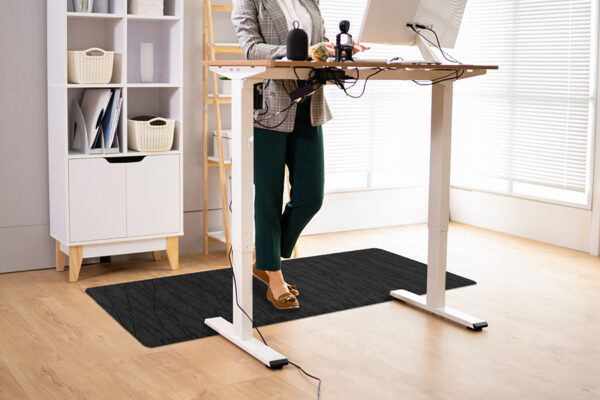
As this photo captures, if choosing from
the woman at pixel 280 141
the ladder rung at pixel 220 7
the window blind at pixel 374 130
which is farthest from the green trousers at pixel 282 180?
the window blind at pixel 374 130

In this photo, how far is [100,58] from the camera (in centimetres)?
362

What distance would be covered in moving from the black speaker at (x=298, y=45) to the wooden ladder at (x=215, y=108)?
5.09ft

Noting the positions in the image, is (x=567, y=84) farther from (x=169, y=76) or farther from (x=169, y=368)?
(x=169, y=368)

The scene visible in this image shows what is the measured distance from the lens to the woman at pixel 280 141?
289 cm

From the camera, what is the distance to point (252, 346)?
8.84ft

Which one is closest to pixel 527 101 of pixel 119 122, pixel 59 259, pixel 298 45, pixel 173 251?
pixel 173 251

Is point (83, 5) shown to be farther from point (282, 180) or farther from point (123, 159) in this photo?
point (282, 180)

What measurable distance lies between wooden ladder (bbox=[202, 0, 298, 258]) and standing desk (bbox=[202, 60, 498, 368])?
47.5 inches

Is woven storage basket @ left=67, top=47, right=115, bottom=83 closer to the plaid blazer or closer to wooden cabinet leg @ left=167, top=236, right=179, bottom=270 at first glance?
wooden cabinet leg @ left=167, top=236, right=179, bottom=270

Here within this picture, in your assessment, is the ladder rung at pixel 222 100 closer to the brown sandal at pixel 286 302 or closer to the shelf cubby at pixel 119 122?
the shelf cubby at pixel 119 122

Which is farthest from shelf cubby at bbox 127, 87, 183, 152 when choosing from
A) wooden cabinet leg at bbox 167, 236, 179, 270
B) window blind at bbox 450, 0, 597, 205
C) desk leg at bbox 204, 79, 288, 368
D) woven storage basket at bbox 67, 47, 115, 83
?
window blind at bbox 450, 0, 597, 205

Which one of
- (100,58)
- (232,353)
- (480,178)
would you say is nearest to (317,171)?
(232,353)

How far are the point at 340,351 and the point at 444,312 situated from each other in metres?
0.59

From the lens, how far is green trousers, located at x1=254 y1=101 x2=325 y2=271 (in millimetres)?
2949
